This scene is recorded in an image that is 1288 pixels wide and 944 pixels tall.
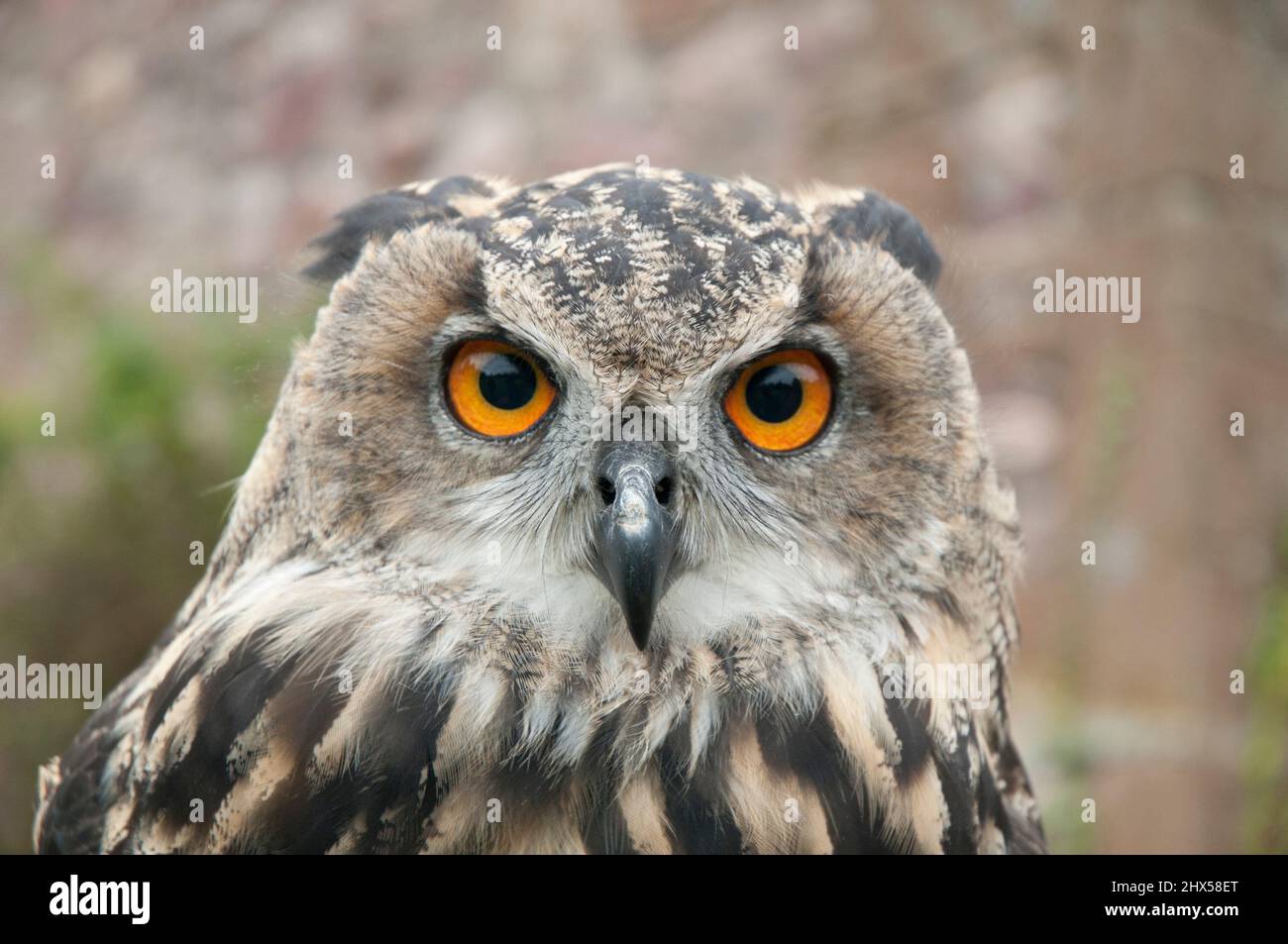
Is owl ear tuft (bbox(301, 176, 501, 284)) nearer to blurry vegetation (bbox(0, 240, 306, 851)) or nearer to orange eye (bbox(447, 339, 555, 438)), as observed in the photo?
orange eye (bbox(447, 339, 555, 438))

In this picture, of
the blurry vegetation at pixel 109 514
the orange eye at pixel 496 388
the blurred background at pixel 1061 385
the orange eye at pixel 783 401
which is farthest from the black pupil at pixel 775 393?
the blurry vegetation at pixel 109 514

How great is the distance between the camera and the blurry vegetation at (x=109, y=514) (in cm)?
384

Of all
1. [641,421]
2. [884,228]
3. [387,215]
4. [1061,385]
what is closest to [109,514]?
[387,215]

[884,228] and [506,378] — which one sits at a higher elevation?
[884,228]

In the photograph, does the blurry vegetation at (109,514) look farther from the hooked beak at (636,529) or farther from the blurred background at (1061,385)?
the hooked beak at (636,529)

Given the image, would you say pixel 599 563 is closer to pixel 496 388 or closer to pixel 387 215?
pixel 496 388

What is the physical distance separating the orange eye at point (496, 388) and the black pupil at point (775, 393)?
0.99 feet

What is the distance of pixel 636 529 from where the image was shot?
1624mm

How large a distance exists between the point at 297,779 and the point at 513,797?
302 mm

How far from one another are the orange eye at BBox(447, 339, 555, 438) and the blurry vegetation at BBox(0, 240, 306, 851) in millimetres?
2126

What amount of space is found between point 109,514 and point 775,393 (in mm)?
2815
